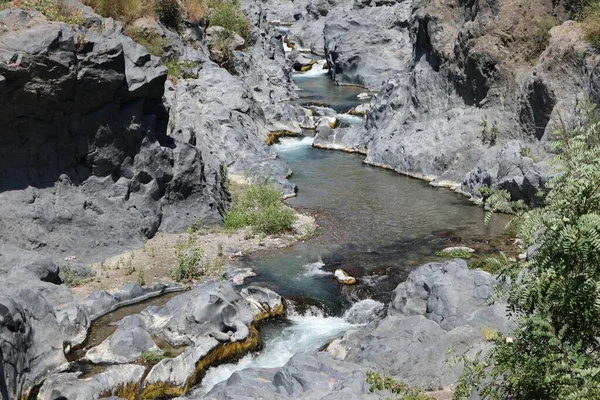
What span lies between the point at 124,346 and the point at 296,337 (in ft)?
15.3

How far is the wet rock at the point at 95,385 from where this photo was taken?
1589 cm

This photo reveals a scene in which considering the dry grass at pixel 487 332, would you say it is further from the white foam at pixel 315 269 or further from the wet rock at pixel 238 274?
the wet rock at pixel 238 274

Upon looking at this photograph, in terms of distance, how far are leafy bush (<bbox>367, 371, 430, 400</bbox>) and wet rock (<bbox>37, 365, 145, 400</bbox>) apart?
18.2 ft

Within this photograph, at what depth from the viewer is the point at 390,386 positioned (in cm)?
1471

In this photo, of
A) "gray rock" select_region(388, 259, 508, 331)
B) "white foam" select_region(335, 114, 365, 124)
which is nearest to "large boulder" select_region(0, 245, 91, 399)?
"gray rock" select_region(388, 259, 508, 331)

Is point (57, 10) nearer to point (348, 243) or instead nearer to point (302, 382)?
point (348, 243)

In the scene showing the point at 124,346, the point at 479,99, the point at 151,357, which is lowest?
the point at 151,357

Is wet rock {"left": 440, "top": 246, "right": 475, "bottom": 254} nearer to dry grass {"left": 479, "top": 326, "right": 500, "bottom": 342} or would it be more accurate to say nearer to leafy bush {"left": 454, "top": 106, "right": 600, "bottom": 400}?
dry grass {"left": 479, "top": 326, "right": 500, "bottom": 342}

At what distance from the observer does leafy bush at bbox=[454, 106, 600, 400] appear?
8.27 m

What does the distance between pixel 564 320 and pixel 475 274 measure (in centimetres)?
1067

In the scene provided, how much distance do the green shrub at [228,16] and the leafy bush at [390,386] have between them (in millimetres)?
36989

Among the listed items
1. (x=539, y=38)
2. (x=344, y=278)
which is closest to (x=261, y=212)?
(x=344, y=278)

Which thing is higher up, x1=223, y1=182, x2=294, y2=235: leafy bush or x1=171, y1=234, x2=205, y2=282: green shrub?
x1=171, y1=234, x2=205, y2=282: green shrub

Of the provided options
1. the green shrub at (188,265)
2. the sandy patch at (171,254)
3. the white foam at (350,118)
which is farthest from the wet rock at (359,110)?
the green shrub at (188,265)
